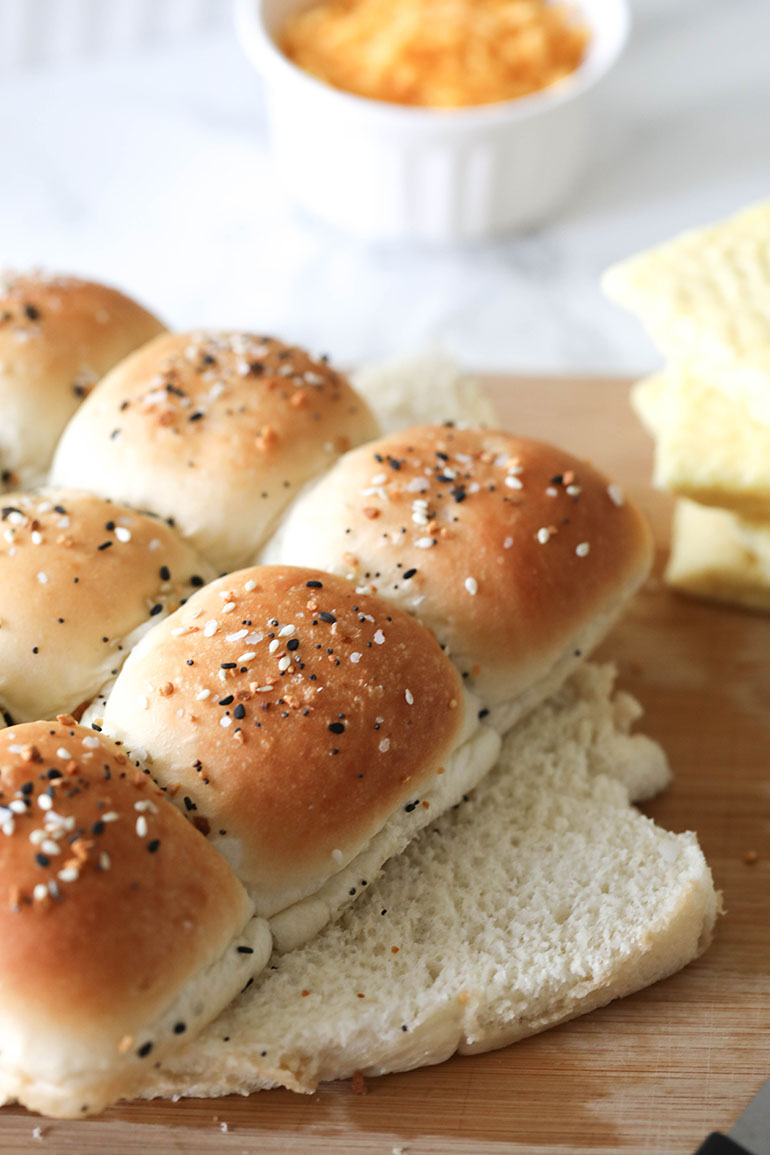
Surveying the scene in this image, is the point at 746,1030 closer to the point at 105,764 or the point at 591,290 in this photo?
the point at 105,764

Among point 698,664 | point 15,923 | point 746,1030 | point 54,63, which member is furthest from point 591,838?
point 54,63

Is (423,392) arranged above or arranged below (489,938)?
above

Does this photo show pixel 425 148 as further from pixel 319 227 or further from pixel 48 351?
pixel 48 351

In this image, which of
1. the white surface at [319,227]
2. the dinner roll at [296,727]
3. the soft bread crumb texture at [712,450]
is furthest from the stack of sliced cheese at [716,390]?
the white surface at [319,227]

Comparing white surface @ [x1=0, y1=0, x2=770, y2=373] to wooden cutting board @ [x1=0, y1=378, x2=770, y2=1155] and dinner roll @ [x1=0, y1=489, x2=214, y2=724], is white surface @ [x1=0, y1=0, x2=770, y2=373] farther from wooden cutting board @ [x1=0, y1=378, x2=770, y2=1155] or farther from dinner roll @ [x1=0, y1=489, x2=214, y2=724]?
wooden cutting board @ [x1=0, y1=378, x2=770, y2=1155]

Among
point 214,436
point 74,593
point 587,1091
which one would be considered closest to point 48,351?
point 214,436
